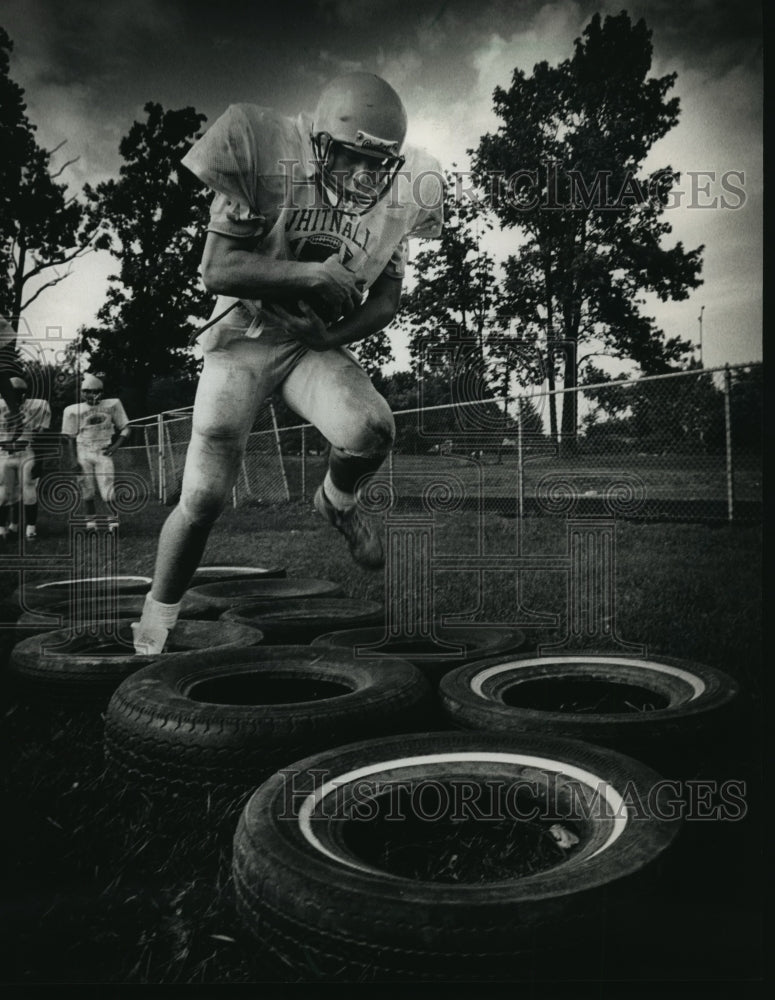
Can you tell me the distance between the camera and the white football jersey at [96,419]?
6.45ft

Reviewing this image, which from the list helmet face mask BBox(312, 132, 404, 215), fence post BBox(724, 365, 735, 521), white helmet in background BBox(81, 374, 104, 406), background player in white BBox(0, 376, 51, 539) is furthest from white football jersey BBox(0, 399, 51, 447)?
fence post BBox(724, 365, 735, 521)

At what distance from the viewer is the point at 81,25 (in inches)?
67.0

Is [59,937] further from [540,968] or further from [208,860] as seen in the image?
[540,968]

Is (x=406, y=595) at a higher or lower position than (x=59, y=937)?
higher

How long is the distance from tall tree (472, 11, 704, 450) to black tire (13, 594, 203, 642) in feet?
4.90

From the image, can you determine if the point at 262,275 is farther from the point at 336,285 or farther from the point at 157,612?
the point at 157,612

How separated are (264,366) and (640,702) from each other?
4.28 ft

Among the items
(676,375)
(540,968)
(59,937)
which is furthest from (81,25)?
(540,968)

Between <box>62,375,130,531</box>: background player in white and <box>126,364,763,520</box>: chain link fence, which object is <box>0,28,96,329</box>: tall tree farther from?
<box>126,364,763,520</box>: chain link fence

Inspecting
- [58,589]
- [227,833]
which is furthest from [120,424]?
[227,833]

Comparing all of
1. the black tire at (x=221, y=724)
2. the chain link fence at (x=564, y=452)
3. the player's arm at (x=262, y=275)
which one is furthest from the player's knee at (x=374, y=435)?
the black tire at (x=221, y=724)

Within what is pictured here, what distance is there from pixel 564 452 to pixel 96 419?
4.77 feet

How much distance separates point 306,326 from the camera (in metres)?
1.90

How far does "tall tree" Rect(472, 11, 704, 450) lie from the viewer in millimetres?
1765
